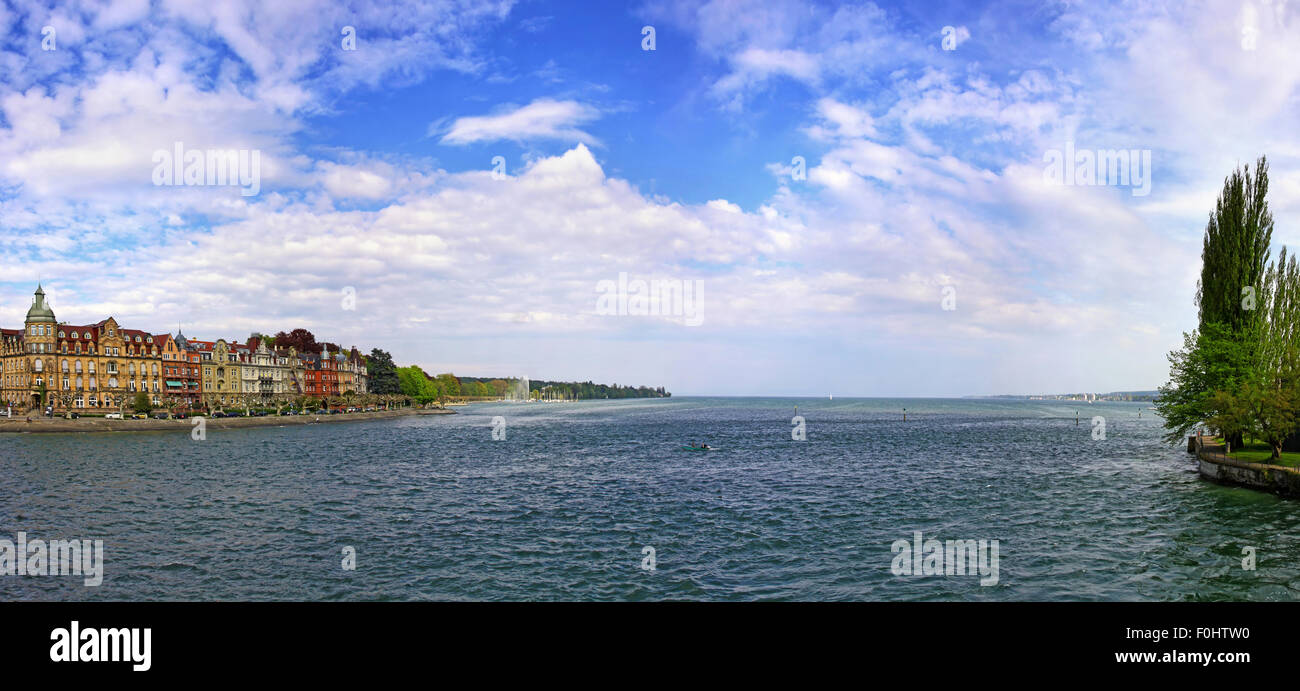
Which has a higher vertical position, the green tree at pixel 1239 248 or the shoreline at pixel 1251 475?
the green tree at pixel 1239 248

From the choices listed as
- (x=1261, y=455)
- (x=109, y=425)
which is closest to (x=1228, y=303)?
(x=1261, y=455)

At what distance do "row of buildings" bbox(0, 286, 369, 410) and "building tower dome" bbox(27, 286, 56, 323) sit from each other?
0.49 ft

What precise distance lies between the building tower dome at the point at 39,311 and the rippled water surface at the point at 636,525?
80697 millimetres

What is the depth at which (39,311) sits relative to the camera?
133 metres

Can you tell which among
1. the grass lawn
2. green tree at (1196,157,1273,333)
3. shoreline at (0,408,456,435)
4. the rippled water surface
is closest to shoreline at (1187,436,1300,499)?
the grass lawn

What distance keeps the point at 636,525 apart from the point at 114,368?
156 metres

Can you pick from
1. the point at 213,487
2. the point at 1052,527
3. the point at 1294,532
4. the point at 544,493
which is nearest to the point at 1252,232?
the point at 1294,532

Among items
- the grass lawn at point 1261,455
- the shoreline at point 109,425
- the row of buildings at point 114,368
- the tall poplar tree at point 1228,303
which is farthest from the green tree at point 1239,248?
the row of buildings at point 114,368

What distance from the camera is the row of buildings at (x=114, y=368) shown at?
13400 centimetres

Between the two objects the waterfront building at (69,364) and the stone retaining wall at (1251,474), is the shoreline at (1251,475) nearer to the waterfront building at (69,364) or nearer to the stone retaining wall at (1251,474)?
the stone retaining wall at (1251,474)

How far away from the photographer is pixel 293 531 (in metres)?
36.6

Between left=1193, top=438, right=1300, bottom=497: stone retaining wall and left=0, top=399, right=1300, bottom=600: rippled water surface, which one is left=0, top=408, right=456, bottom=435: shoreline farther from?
left=1193, top=438, right=1300, bottom=497: stone retaining wall
